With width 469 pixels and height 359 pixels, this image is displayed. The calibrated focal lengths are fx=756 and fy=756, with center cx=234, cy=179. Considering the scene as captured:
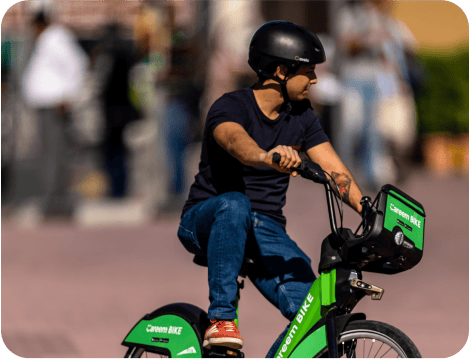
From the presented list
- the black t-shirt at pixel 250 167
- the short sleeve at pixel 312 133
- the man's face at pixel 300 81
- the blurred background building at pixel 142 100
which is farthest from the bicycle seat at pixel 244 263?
the blurred background building at pixel 142 100

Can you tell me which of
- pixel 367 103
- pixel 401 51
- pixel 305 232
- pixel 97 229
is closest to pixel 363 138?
pixel 367 103

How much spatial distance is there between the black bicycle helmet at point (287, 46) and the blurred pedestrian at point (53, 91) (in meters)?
7.17

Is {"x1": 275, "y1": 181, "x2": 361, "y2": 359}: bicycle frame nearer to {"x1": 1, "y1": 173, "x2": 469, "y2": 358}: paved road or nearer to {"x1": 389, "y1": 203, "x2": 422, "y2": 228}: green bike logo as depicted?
{"x1": 389, "y1": 203, "x2": 422, "y2": 228}: green bike logo

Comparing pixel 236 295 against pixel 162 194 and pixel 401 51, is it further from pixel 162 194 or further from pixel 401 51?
pixel 401 51

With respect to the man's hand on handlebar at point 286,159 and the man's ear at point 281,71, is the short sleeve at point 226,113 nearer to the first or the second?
the man's ear at point 281,71

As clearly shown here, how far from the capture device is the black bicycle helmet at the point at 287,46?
366 centimetres

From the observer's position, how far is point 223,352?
352cm

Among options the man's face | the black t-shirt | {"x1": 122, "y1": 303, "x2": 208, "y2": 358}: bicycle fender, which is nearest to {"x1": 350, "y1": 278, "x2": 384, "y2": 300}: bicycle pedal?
the black t-shirt

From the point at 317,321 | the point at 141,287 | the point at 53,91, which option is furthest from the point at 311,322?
the point at 53,91

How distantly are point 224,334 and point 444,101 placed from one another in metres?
13.0

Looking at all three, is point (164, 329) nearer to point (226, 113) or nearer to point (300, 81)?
Answer: point (226, 113)

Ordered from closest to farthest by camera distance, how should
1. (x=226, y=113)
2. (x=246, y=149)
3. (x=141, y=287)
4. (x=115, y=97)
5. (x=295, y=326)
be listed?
(x=246, y=149)
(x=295, y=326)
(x=226, y=113)
(x=141, y=287)
(x=115, y=97)

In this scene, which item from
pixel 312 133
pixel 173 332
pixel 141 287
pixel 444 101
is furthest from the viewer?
pixel 444 101

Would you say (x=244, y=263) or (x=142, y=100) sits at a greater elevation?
(x=142, y=100)
